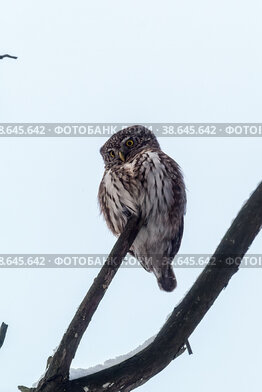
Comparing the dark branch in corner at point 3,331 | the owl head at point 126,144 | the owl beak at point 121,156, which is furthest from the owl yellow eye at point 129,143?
the dark branch in corner at point 3,331

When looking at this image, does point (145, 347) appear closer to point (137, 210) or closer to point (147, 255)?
point (137, 210)

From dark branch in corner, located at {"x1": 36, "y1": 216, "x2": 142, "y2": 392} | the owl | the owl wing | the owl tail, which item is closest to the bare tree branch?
dark branch in corner, located at {"x1": 36, "y1": 216, "x2": 142, "y2": 392}

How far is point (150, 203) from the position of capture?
4754 mm

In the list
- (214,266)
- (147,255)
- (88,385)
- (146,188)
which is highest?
(146,188)

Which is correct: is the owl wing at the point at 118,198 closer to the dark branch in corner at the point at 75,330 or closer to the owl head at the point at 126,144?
the owl head at the point at 126,144

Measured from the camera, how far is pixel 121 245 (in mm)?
3480

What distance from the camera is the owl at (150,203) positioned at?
15.9 feet

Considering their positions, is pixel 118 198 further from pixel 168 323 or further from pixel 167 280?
pixel 168 323

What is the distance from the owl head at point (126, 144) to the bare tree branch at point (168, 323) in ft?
8.12

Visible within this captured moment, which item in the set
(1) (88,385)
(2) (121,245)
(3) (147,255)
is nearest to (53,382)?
(1) (88,385)

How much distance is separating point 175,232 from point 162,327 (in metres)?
2.01

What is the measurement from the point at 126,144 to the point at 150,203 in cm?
118

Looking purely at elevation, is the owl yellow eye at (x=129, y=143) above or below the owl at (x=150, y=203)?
above

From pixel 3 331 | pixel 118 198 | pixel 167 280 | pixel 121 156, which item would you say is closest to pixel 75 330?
pixel 3 331
